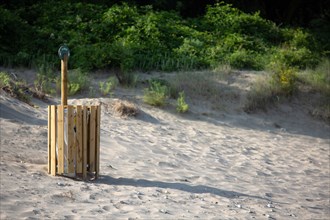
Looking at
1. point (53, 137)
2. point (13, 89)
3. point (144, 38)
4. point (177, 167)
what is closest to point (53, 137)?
point (53, 137)

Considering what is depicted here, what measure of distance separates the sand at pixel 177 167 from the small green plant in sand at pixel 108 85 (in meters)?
0.26

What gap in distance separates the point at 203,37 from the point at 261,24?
251cm

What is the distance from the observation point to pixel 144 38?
16250 millimetres

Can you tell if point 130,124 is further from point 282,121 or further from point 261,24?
point 261,24

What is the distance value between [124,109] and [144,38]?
4.71m

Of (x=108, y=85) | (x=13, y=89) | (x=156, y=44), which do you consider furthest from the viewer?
(x=156, y=44)

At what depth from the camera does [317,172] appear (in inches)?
410

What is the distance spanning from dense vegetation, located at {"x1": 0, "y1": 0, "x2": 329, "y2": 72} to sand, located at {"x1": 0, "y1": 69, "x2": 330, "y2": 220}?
1.81 metres

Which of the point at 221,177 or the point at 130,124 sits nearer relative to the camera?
the point at 221,177

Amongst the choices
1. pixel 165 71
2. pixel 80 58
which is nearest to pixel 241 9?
pixel 165 71

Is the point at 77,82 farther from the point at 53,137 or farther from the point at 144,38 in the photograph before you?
the point at 53,137

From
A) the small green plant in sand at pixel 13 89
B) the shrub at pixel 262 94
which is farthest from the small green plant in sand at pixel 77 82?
the shrub at pixel 262 94

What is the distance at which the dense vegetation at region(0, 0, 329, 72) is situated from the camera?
1491 cm

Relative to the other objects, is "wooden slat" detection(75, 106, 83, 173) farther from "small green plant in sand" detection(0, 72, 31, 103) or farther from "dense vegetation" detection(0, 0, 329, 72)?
"dense vegetation" detection(0, 0, 329, 72)
